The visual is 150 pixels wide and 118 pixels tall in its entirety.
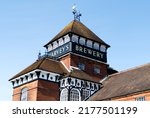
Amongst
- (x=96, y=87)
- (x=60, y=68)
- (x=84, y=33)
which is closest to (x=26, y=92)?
(x=60, y=68)

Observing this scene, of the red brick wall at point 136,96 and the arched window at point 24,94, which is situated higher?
the arched window at point 24,94

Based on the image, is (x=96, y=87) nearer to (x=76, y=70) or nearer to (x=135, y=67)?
(x=76, y=70)

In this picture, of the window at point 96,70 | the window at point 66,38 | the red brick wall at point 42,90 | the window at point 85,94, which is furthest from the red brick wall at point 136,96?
the window at point 66,38

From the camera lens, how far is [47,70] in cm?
3822

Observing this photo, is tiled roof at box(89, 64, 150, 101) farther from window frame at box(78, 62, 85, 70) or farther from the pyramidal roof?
the pyramidal roof

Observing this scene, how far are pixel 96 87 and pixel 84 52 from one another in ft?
21.2

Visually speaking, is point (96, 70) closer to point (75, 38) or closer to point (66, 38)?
point (75, 38)

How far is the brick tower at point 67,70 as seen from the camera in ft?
124

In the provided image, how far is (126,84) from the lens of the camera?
36.2 meters

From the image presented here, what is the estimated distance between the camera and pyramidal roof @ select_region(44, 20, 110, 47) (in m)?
44.5

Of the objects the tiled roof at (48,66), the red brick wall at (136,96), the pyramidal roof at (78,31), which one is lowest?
the red brick wall at (136,96)

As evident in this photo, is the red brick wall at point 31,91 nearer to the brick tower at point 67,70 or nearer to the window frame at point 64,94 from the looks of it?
the brick tower at point 67,70

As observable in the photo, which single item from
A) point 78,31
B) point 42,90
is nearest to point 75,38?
point 78,31

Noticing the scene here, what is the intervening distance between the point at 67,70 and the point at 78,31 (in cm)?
718
